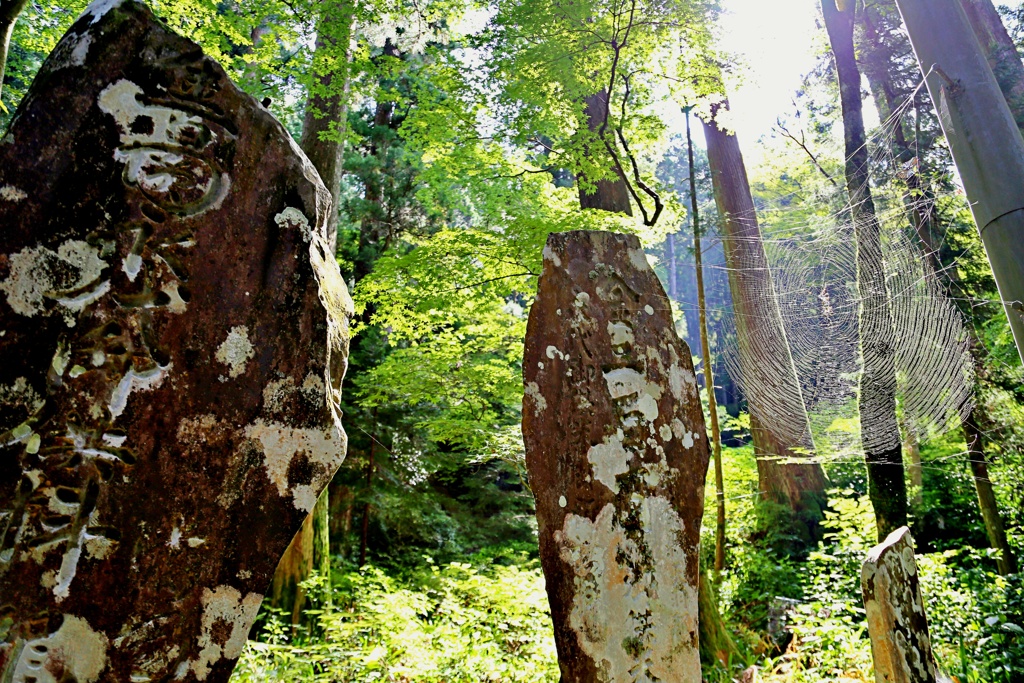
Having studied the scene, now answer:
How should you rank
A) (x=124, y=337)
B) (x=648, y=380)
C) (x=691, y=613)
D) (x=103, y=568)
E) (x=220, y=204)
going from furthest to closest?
(x=648, y=380) < (x=691, y=613) < (x=220, y=204) < (x=124, y=337) < (x=103, y=568)

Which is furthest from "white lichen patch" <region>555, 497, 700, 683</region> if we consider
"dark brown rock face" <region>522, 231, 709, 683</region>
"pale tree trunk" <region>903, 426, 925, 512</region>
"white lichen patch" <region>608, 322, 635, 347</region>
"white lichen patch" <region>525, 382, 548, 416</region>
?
"pale tree trunk" <region>903, 426, 925, 512</region>

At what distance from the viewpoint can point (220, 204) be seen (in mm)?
1918

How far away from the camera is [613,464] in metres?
2.39

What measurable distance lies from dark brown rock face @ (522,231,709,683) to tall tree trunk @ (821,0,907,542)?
456 cm

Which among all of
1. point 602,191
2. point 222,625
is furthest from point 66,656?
point 602,191

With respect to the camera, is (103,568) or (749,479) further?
(749,479)

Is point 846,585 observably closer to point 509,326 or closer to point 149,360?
point 509,326

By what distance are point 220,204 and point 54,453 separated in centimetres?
81

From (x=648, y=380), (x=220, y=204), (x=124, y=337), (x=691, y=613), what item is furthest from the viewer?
(x=648, y=380)

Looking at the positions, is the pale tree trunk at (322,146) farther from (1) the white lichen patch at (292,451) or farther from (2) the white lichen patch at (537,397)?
(1) the white lichen patch at (292,451)

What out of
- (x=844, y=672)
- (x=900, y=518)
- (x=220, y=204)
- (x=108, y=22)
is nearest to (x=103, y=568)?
(x=220, y=204)

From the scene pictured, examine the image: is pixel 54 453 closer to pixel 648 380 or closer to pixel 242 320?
pixel 242 320

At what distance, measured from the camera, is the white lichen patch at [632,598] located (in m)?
2.25

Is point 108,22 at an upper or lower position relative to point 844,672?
upper
